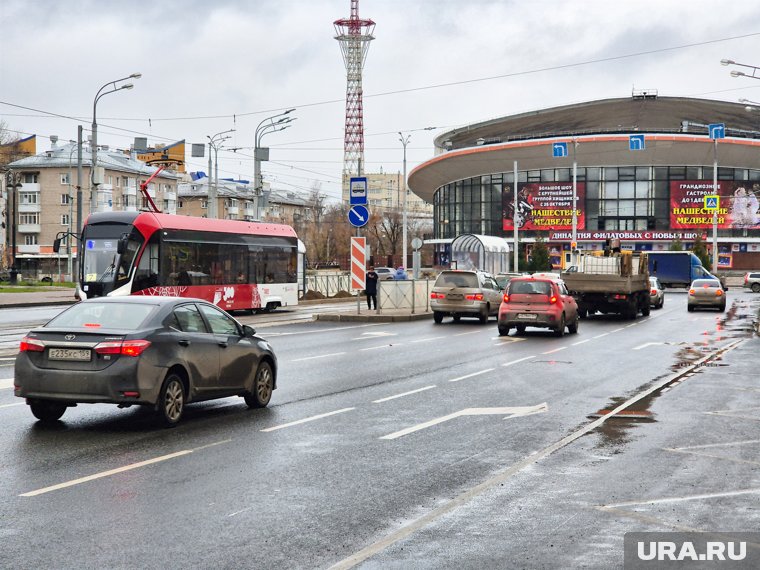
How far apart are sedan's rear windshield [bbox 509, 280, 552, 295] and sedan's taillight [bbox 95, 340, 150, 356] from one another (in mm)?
17770

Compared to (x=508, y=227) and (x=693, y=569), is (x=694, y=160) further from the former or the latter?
(x=693, y=569)

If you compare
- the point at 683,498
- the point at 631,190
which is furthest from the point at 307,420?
the point at 631,190

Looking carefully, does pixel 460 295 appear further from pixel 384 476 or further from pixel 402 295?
pixel 384 476

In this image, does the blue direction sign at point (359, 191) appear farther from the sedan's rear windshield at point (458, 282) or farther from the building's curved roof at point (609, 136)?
the building's curved roof at point (609, 136)

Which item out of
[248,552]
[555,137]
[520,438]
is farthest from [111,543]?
[555,137]

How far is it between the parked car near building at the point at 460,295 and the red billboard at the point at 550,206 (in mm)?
61101

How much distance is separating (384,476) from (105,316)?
4.15 m

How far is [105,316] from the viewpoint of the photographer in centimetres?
1105

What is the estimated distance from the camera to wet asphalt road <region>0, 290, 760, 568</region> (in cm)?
621

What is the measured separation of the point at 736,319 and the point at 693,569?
33.1 m

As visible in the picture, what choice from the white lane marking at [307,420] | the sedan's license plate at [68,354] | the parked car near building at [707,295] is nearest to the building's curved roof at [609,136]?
the parked car near building at [707,295]

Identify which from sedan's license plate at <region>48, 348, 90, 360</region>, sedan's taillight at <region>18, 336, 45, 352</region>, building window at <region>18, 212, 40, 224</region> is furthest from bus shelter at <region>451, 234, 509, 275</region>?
building window at <region>18, 212, 40, 224</region>

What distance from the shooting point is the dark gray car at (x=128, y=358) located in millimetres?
10406

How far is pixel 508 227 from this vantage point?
9644 cm
